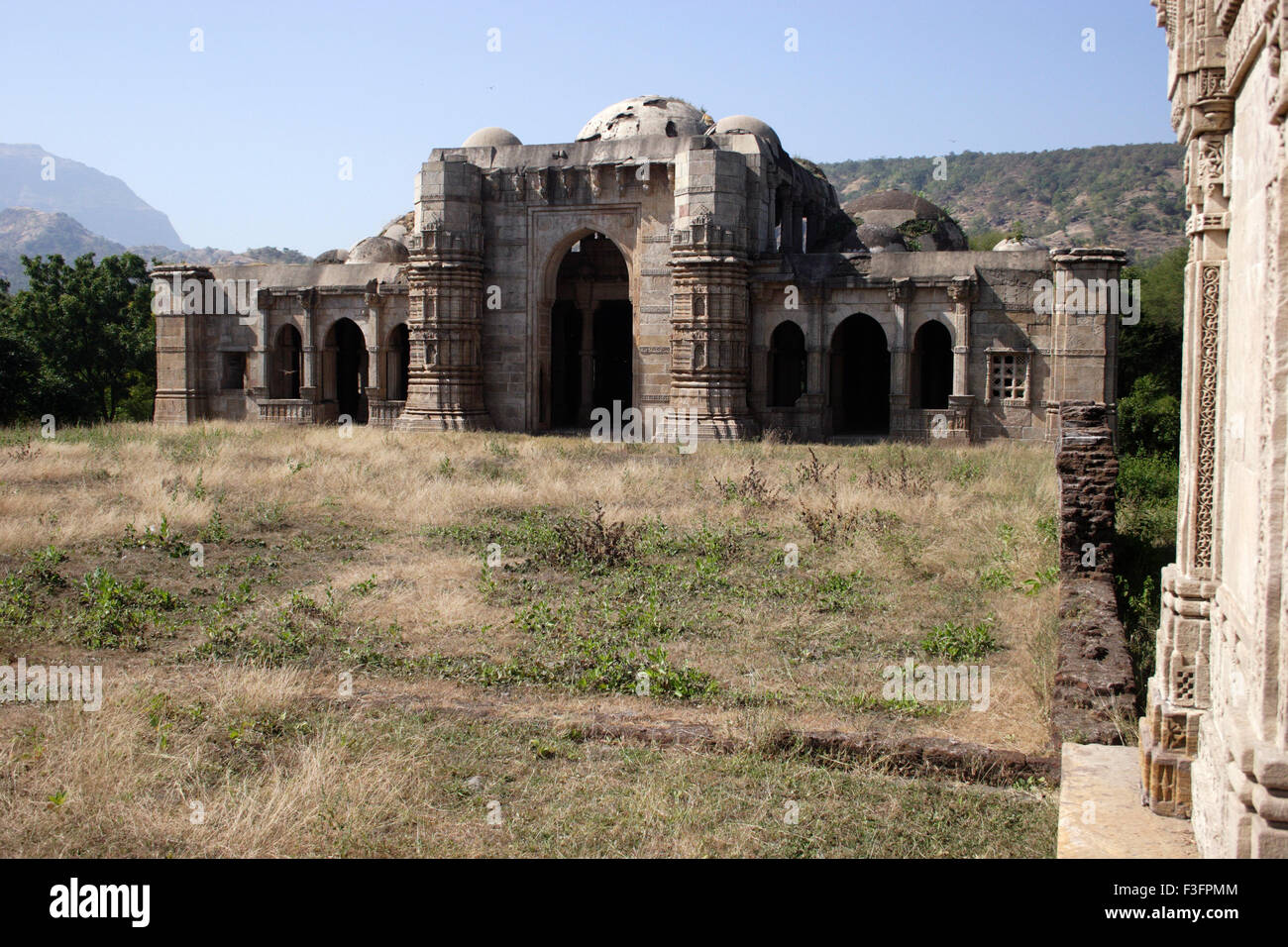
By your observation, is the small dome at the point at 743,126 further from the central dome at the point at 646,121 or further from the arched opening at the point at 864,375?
the arched opening at the point at 864,375

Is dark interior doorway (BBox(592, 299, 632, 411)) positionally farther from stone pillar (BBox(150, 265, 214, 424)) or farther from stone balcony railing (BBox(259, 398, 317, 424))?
stone pillar (BBox(150, 265, 214, 424))

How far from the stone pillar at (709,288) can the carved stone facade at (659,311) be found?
0.04m

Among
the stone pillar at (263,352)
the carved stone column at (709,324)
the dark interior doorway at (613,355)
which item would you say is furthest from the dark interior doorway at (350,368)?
the carved stone column at (709,324)

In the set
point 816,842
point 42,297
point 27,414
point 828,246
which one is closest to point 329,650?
point 816,842

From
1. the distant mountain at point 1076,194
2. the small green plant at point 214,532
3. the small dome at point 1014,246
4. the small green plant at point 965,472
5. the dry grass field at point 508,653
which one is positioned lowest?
the dry grass field at point 508,653

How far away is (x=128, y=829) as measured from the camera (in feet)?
14.6

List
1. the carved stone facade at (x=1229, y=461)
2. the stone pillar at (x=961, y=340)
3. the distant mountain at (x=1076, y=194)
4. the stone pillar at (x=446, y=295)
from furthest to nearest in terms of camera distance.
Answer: the distant mountain at (x=1076, y=194), the stone pillar at (x=446, y=295), the stone pillar at (x=961, y=340), the carved stone facade at (x=1229, y=461)

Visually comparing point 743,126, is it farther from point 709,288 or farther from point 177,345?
point 177,345

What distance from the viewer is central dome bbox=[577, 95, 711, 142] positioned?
2348 centimetres

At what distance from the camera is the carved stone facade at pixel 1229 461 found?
289 cm

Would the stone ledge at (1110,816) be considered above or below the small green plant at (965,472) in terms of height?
below

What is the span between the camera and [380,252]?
2814 cm

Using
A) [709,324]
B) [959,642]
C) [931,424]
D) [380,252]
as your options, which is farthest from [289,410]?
[959,642]
